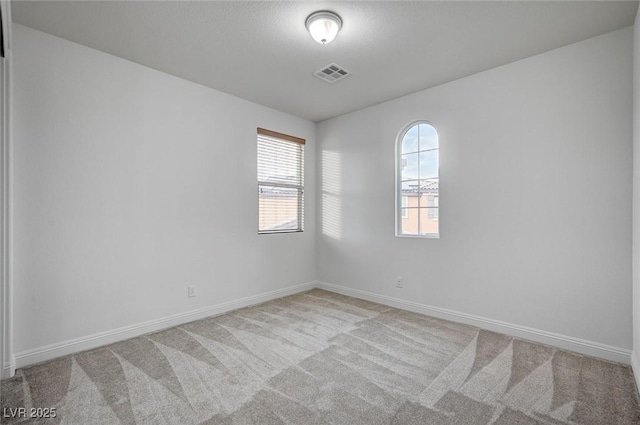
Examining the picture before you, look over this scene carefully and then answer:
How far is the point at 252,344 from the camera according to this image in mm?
2758

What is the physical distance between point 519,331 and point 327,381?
197 cm

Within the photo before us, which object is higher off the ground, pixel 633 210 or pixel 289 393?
pixel 633 210

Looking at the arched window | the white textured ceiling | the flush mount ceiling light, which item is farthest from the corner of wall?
the arched window

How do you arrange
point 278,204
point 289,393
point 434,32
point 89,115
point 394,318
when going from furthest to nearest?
point 278,204
point 394,318
point 89,115
point 434,32
point 289,393

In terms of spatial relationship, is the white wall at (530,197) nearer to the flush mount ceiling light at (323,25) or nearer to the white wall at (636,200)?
the white wall at (636,200)

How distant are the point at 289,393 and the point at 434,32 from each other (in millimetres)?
2864

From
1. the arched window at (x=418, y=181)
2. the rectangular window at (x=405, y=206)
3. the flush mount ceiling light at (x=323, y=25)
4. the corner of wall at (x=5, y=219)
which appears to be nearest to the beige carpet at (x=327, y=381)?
the corner of wall at (x=5, y=219)

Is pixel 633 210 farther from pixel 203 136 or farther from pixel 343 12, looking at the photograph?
pixel 203 136

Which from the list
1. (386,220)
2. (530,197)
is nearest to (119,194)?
(386,220)

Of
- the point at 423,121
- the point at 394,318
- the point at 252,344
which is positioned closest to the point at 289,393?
the point at 252,344

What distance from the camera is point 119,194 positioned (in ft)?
9.38

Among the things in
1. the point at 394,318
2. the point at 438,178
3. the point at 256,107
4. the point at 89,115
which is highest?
the point at 256,107

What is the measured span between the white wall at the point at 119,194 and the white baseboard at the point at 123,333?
5cm

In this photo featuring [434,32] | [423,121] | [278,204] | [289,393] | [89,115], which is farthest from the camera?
[278,204]
